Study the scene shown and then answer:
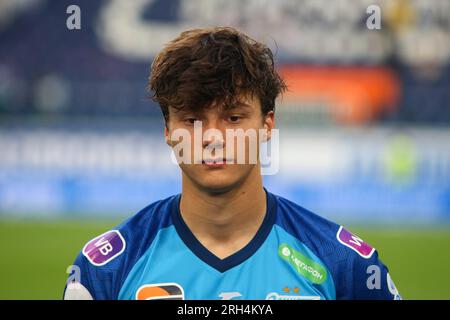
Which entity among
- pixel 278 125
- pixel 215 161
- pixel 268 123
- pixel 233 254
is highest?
pixel 268 123

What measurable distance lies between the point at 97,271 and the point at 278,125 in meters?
12.9

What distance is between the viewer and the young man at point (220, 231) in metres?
2.82

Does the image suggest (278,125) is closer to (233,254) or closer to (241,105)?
(233,254)

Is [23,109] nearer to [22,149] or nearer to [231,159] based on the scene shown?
[22,149]

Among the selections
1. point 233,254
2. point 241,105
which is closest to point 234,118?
point 241,105

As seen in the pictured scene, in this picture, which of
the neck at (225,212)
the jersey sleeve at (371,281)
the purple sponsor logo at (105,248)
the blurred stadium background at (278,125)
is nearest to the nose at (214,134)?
the neck at (225,212)

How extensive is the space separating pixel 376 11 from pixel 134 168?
29.1 feet

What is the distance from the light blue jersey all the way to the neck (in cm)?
4

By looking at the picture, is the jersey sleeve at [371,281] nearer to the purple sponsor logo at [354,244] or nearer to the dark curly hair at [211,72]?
the purple sponsor logo at [354,244]

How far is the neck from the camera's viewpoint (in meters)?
2.96

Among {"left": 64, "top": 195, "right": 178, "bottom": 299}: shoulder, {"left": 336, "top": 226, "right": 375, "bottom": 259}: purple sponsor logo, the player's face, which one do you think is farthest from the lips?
{"left": 336, "top": 226, "right": 375, "bottom": 259}: purple sponsor logo

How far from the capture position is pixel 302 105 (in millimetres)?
17234

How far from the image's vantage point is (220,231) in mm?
3016
